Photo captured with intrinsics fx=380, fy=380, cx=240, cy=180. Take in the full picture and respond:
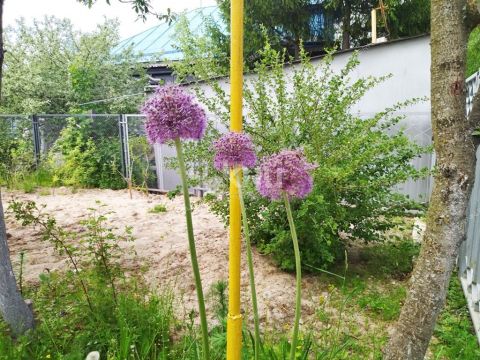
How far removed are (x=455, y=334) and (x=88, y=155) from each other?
8254 mm

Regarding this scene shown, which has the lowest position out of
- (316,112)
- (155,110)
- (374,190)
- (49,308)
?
(49,308)

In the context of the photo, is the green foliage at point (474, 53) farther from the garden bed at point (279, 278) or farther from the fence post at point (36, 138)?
the fence post at point (36, 138)

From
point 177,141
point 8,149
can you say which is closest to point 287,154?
point 177,141

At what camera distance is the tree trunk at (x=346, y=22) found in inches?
445

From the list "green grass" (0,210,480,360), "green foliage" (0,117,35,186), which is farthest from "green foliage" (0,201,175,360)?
"green foliage" (0,117,35,186)

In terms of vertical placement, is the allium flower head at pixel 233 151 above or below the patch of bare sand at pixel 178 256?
above

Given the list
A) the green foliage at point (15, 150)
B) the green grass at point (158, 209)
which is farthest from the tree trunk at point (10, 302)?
the green foliage at point (15, 150)

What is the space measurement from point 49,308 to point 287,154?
241 centimetres

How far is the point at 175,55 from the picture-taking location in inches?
613

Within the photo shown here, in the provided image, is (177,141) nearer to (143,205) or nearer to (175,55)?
(143,205)

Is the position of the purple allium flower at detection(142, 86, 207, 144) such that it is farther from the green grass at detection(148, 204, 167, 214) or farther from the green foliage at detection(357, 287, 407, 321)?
the green grass at detection(148, 204, 167, 214)

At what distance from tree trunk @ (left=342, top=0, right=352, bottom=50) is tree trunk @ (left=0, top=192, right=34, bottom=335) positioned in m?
11.0

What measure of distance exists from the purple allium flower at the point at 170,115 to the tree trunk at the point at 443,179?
1263mm

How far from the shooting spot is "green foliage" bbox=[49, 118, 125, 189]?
8.87m
